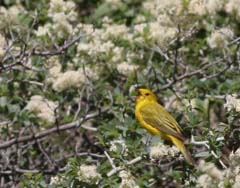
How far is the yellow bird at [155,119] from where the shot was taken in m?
5.00

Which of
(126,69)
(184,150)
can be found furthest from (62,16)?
(184,150)

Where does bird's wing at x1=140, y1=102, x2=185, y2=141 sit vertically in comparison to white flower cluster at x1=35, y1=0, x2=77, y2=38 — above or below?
below

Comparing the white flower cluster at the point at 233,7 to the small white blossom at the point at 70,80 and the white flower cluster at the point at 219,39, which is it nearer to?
the white flower cluster at the point at 219,39

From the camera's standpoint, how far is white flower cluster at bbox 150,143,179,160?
4.45 metres

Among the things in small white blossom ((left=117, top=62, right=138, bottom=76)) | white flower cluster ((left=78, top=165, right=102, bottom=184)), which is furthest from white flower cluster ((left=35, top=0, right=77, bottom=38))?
white flower cluster ((left=78, top=165, right=102, bottom=184))

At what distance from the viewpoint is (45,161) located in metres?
6.15

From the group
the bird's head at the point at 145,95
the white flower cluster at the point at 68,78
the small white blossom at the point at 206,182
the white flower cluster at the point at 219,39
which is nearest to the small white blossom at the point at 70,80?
the white flower cluster at the point at 68,78

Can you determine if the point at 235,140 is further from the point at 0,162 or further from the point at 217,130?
the point at 0,162

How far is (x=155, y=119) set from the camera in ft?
17.5

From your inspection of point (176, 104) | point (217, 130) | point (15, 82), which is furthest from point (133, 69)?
point (217, 130)

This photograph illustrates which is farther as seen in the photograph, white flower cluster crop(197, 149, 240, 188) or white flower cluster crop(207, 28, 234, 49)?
white flower cluster crop(207, 28, 234, 49)

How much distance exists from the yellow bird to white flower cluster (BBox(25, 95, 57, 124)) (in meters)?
0.58

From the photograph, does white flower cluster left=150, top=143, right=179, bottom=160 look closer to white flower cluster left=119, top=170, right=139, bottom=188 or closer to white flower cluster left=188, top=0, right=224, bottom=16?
white flower cluster left=119, top=170, right=139, bottom=188

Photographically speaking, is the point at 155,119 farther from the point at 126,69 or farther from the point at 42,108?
the point at 42,108
